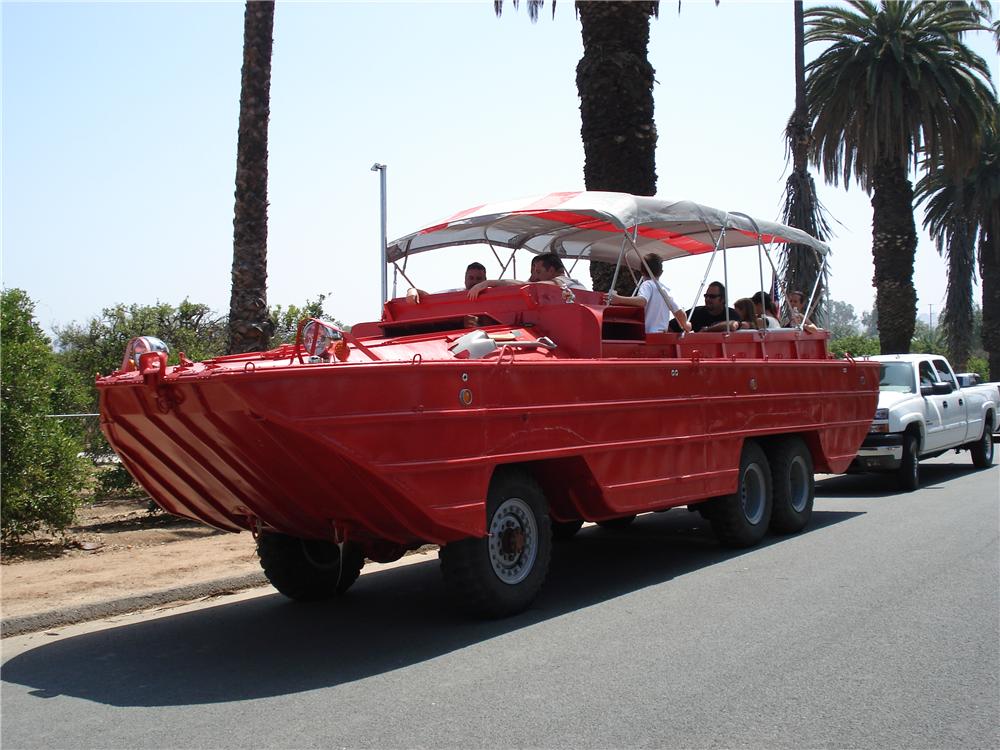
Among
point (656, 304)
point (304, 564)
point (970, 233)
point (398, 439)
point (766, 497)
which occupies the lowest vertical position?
point (304, 564)

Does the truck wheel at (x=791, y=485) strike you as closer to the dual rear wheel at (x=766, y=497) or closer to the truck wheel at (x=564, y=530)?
the dual rear wheel at (x=766, y=497)

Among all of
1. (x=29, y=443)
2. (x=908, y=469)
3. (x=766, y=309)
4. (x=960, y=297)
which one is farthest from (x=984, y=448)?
(x=960, y=297)

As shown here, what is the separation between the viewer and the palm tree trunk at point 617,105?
13.9 metres

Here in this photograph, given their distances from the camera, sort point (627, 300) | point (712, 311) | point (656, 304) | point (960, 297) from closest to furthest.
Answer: point (627, 300)
point (656, 304)
point (712, 311)
point (960, 297)

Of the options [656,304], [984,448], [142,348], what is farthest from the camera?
[984,448]

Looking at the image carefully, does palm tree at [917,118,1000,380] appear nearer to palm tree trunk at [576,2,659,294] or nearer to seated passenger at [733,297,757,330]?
palm tree trunk at [576,2,659,294]

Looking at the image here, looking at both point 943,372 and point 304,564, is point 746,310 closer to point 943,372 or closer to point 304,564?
point 304,564

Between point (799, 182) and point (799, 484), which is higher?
point (799, 182)

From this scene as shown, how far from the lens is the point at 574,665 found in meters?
5.85

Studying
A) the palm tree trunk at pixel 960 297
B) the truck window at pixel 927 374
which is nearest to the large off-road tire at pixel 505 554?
the truck window at pixel 927 374

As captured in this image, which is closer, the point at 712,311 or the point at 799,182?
the point at 712,311

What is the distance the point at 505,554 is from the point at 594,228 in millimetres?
4201

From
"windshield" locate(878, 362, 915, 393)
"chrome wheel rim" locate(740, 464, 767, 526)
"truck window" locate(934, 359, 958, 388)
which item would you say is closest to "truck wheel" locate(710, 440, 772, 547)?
"chrome wheel rim" locate(740, 464, 767, 526)

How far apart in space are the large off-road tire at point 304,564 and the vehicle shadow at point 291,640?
138 millimetres
